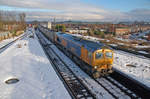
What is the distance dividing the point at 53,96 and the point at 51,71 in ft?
16.5

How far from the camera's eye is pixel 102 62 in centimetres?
1205

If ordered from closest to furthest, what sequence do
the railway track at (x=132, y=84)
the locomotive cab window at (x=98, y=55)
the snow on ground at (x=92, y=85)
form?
the snow on ground at (x=92, y=85)
the railway track at (x=132, y=84)
the locomotive cab window at (x=98, y=55)

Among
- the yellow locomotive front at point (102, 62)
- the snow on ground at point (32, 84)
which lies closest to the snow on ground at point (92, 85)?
the yellow locomotive front at point (102, 62)

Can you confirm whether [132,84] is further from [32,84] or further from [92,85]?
[32,84]

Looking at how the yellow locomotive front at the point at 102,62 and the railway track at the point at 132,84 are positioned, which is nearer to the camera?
the railway track at the point at 132,84

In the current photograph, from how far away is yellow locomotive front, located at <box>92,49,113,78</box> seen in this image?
463 inches

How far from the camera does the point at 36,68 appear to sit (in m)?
15.3

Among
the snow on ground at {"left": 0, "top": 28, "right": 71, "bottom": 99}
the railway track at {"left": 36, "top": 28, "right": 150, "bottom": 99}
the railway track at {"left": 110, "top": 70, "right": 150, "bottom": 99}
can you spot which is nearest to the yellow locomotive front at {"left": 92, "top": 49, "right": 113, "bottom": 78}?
the railway track at {"left": 36, "top": 28, "right": 150, "bottom": 99}


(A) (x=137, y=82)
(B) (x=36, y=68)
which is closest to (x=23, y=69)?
(B) (x=36, y=68)

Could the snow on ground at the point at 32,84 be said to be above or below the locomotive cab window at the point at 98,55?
below

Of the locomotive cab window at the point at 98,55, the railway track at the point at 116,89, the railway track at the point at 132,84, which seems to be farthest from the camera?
the locomotive cab window at the point at 98,55

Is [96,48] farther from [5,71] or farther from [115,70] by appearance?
[5,71]

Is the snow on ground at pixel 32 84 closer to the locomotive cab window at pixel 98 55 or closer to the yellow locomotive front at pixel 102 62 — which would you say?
the yellow locomotive front at pixel 102 62

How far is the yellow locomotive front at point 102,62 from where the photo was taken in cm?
1177
